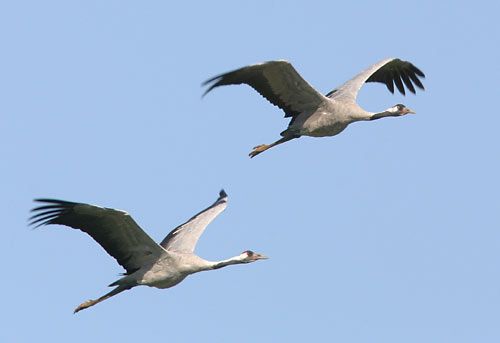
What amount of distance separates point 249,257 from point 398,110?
13.0ft

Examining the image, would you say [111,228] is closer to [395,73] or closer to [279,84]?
[279,84]

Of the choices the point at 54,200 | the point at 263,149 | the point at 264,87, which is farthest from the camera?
the point at 263,149

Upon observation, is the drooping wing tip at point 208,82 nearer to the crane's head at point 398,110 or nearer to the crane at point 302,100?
the crane at point 302,100

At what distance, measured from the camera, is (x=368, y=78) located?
61.3 feet

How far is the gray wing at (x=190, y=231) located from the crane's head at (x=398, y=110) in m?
3.13

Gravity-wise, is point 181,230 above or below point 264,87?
below

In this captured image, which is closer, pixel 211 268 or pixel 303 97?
pixel 211 268

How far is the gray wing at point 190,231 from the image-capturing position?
52.4 ft

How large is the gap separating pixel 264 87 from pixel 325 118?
43.4 inches

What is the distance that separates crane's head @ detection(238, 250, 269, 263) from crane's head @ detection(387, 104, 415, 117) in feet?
12.2

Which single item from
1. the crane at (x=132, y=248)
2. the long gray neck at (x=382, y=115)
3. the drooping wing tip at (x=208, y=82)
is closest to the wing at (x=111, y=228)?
the crane at (x=132, y=248)

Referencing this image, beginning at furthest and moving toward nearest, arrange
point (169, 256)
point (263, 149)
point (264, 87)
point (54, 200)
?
point (263, 149) < point (264, 87) < point (169, 256) < point (54, 200)

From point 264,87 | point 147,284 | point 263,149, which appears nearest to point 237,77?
point 264,87

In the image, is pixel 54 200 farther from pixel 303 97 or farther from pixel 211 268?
pixel 303 97
